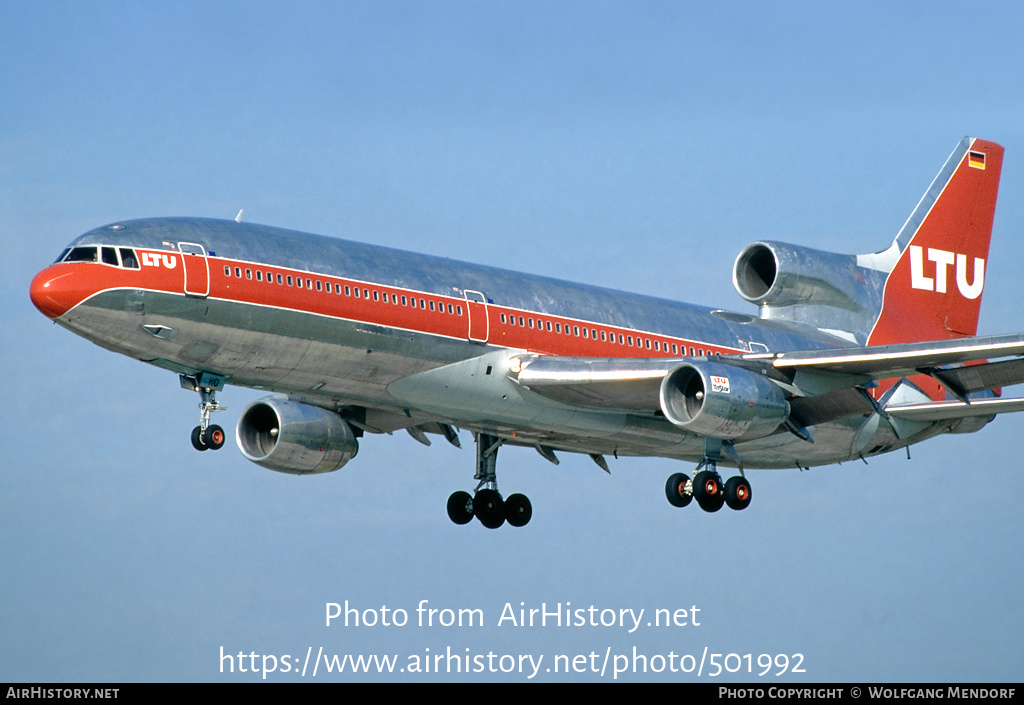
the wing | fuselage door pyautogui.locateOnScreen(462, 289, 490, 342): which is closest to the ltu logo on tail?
the wing

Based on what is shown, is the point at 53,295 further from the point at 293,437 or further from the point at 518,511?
the point at 518,511

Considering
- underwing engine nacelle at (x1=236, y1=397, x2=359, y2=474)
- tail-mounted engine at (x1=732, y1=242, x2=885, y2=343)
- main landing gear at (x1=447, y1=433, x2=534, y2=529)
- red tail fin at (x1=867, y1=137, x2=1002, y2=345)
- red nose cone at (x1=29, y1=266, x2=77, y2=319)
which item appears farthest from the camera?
red tail fin at (x1=867, y1=137, x2=1002, y2=345)

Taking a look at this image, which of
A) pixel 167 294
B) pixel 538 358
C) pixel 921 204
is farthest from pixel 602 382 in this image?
pixel 921 204

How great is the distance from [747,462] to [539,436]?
6596 millimetres

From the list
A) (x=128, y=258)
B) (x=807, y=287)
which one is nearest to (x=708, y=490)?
(x=807, y=287)

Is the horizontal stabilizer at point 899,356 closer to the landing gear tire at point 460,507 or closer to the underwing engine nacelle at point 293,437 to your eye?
the landing gear tire at point 460,507

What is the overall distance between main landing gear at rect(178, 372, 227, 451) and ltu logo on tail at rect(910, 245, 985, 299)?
77.0ft

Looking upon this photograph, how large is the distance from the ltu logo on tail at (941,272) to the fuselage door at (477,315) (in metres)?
16.9

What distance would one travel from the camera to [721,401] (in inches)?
1486

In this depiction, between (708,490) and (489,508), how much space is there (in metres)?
7.21

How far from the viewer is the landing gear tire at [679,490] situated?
136 ft

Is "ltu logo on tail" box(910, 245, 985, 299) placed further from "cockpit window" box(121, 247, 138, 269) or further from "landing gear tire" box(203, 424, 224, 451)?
"cockpit window" box(121, 247, 138, 269)

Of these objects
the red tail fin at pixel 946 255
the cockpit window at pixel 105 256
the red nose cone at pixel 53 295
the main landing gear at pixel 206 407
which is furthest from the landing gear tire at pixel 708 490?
the red nose cone at pixel 53 295

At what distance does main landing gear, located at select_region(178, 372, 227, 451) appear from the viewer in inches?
1403
